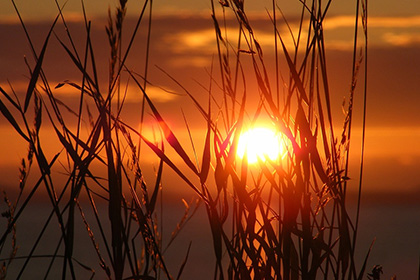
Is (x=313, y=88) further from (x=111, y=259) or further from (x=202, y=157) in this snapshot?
(x=111, y=259)

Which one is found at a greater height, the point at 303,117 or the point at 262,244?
the point at 303,117

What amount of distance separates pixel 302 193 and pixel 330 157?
137mm

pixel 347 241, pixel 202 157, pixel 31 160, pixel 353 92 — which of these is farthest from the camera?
pixel 31 160

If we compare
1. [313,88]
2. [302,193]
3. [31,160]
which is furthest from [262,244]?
[31,160]

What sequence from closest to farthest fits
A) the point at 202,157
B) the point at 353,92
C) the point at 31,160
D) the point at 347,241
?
the point at 202,157
the point at 347,241
the point at 353,92
the point at 31,160

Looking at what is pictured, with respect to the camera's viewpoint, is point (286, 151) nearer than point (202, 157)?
No

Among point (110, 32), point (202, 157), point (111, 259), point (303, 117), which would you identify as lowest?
point (111, 259)

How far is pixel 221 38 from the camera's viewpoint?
4.47 ft

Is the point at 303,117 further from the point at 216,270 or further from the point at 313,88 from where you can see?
the point at 216,270

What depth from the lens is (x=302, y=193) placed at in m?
1.26

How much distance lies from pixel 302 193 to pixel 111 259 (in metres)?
0.44

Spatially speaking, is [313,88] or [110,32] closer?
[110,32]

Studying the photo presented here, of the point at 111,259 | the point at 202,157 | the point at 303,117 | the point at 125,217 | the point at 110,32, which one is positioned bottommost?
the point at 111,259

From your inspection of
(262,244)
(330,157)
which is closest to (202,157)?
(262,244)
